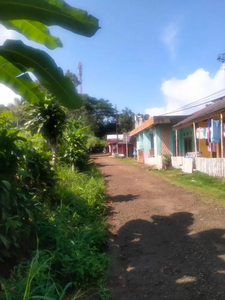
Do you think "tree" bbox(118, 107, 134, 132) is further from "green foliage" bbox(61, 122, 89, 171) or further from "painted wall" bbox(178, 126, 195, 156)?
"green foliage" bbox(61, 122, 89, 171)

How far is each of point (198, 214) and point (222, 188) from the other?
3286 mm

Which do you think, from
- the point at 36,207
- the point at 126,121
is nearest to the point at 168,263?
the point at 36,207

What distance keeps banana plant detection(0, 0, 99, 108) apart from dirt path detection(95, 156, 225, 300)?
2482 millimetres

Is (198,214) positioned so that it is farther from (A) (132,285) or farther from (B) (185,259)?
(A) (132,285)

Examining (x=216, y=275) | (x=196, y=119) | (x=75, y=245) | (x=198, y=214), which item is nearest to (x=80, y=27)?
(x=75, y=245)

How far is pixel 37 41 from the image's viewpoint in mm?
3791

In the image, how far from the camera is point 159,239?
5.19m

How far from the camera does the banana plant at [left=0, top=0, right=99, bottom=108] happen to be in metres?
2.81

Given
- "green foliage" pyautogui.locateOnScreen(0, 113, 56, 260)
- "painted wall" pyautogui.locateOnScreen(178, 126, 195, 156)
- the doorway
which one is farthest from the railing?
"green foliage" pyautogui.locateOnScreen(0, 113, 56, 260)

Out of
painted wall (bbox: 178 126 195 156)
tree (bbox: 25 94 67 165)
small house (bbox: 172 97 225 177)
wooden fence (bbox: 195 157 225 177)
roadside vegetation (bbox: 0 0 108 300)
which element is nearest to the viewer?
roadside vegetation (bbox: 0 0 108 300)

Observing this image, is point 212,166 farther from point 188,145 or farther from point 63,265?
point 63,265

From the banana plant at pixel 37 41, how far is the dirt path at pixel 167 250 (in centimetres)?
248

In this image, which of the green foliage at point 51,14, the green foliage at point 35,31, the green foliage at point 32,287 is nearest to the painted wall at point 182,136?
the green foliage at point 35,31

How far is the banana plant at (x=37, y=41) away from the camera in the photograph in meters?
2.81
